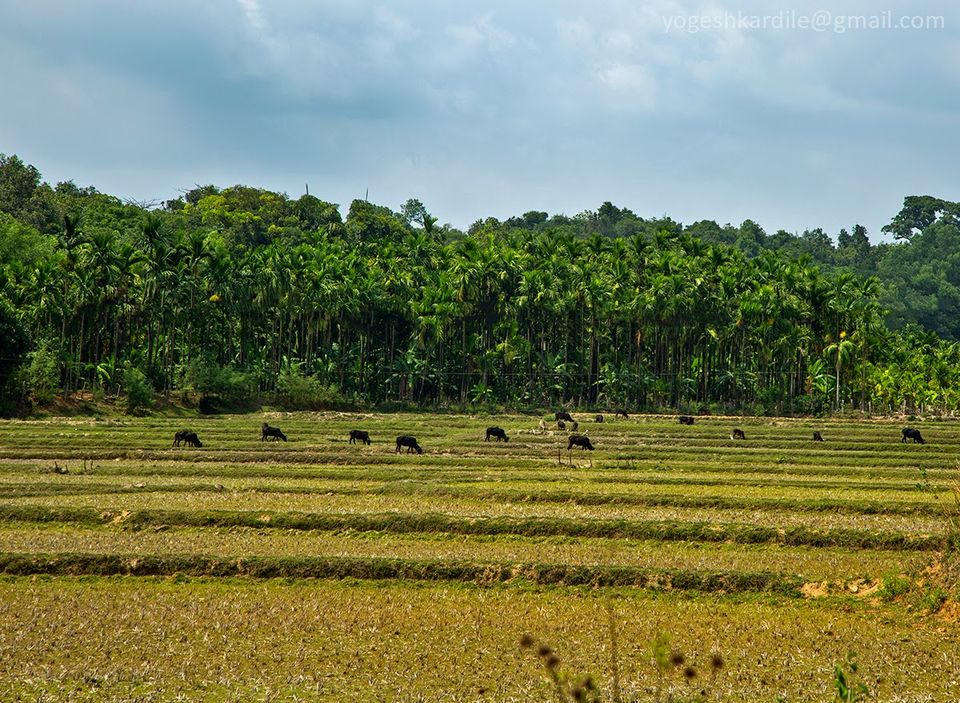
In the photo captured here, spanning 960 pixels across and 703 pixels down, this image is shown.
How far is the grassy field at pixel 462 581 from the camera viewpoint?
14.6 metres

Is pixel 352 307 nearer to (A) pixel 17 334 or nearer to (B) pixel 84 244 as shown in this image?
(B) pixel 84 244

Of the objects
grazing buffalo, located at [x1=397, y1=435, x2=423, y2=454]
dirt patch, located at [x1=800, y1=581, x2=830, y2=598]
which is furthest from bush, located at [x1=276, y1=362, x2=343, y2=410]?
dirt patch, located at [x1=800, y1=581, x2=830, y2=598]

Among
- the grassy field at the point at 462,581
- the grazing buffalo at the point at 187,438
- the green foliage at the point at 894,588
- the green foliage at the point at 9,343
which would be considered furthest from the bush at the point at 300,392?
the green foliage at the point at 894,588

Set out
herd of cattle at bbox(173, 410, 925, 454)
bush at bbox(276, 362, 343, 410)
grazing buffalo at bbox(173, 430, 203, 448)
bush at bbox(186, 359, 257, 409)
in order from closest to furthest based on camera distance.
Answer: herd of cattle at bbox(173, 410, 925, 454) < grazing buffalo at bbox(173, 430, 203, 448) < bush at bbox(186, 359, 257, 409) < bush at bbox(276, 362, 343, 410)

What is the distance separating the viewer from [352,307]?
2904 inches

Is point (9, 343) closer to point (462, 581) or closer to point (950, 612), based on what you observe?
point (462, 581)

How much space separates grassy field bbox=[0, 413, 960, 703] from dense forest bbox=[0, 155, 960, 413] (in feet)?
104

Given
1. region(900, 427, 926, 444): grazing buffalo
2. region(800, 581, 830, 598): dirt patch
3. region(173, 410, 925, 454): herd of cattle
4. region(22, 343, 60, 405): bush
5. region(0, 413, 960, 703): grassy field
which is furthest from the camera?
region(22, 343, 60, 405): bush

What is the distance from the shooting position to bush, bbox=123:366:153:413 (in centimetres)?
6050

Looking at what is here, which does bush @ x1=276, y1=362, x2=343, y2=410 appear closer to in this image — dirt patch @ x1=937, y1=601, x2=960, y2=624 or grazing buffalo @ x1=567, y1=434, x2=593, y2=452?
grazing buffalo @ x1=567, y1=434, x2=593, y2=452

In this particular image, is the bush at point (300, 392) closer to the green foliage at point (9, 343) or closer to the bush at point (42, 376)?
the bush at point (42, 376)

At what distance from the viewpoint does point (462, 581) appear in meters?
20.5

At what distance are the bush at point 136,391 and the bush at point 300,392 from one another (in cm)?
883

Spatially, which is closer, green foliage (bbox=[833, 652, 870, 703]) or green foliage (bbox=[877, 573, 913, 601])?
green foliage (bbox=[833, 652, 870, 703])
